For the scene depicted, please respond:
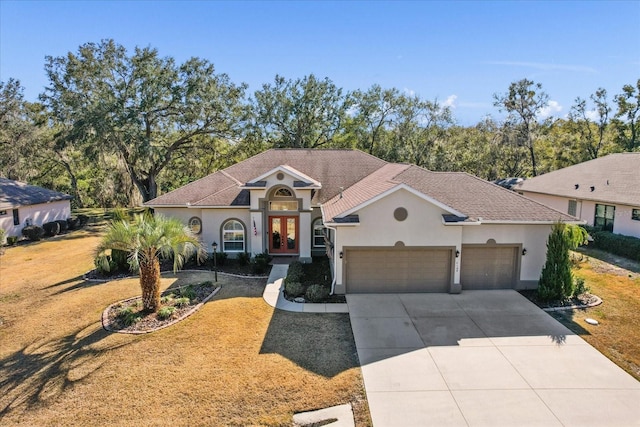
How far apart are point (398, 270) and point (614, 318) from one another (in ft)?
22.4

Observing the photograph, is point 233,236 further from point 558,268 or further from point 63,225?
point 63,225

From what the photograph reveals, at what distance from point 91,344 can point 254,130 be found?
2669 centimetres

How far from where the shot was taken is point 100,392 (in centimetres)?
809

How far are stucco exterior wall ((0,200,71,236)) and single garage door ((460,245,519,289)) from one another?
84.3ft

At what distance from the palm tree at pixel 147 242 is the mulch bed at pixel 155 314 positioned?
1.60 feet

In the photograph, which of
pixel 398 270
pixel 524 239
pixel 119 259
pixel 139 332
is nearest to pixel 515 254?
pixel 524 239

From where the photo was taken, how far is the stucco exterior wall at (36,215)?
23047mm

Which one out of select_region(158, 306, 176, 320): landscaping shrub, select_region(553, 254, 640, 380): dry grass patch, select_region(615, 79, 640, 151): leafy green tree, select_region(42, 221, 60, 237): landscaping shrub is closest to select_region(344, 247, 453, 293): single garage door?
select_region(553, 254, 640, 380): dry grass patch

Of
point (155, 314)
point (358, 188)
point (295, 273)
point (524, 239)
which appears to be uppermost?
point (358, 188)

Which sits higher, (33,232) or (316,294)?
(33,232)

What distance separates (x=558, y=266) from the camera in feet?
42.1

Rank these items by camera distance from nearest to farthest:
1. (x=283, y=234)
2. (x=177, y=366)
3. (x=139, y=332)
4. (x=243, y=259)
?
(x=177, y=366) < (x=139, y=332) < (x=243, y=259) < (x=283, y=234)

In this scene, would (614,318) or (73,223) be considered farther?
(73,223)

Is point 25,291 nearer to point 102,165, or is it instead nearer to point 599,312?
point 102,165
